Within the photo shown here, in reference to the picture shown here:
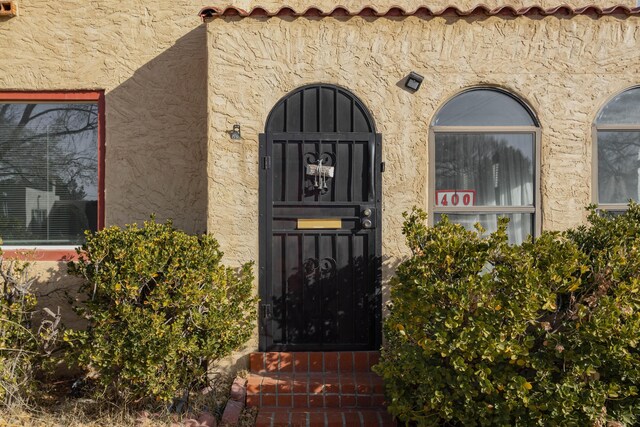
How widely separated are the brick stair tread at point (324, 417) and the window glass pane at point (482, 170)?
2.16 metres

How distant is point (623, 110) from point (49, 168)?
629cm

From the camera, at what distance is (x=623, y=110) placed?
5168mm

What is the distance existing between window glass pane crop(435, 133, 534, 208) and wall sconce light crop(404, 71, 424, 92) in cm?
55

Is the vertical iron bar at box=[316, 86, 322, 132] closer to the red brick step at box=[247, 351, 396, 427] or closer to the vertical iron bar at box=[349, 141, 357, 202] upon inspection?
the vertical iron bar at box=[349, 141, 357, 202]

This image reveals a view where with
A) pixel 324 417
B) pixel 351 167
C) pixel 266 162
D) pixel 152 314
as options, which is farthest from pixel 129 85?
pixel 324 417

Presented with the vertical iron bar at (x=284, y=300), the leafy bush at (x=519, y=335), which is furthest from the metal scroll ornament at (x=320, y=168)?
the leafy bush at (x=519, y=335)

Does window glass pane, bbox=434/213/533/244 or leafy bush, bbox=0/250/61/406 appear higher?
window glass pane, bbox=434/213/533/244

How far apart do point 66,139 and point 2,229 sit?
1.24 metres

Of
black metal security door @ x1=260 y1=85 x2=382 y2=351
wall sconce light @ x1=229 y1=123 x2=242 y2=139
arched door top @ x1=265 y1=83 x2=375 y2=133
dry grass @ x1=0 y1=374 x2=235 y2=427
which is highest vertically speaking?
arched door top @ x1=265 y1=83 x2=375 y2=133

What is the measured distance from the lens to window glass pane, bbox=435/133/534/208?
5184mm

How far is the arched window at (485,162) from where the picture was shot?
5152 millimetres

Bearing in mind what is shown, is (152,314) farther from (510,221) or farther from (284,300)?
(510,221)

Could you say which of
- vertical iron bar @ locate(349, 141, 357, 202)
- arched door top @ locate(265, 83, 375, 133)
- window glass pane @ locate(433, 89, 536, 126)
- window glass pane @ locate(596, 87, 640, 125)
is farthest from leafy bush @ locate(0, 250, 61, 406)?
window glass pane @ locate(596, 87, 640, 125)

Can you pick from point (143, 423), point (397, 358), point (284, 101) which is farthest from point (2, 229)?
point (397, 358)
